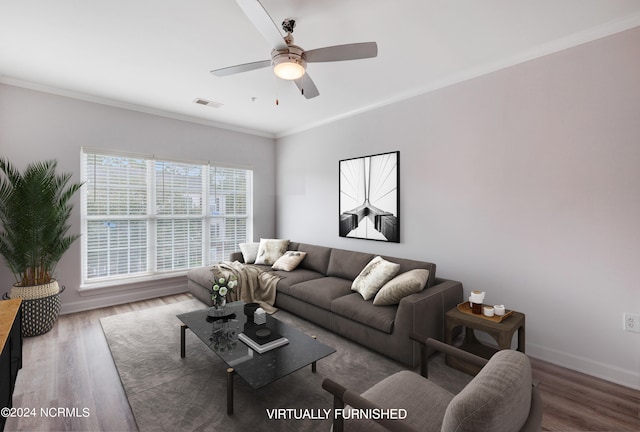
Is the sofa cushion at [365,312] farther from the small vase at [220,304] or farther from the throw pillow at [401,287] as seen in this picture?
the small vase at [220,304]

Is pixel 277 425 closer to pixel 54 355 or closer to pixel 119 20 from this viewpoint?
pixel 54 355

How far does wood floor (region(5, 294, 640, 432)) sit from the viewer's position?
6.24 feet

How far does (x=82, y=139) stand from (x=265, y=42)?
2.99 metres

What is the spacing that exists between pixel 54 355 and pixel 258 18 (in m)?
3.40

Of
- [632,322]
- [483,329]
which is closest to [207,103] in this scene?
[483,329]

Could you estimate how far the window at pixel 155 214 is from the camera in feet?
13.2

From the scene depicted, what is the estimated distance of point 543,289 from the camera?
270cm

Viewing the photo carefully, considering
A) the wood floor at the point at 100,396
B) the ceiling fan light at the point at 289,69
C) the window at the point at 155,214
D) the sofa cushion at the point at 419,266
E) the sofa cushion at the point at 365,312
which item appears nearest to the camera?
the wood floor at the point at 100,396

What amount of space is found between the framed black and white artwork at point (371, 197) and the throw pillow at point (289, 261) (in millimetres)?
733

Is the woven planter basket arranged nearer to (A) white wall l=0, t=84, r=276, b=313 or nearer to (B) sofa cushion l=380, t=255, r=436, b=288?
(A) white wall l=0, t=84, r=276, b=313

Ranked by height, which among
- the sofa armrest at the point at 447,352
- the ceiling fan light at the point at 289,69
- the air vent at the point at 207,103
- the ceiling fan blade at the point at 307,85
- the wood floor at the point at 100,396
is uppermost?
the air vent at the point at 207,103

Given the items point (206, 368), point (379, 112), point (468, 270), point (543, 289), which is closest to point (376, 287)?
point (468, 270)

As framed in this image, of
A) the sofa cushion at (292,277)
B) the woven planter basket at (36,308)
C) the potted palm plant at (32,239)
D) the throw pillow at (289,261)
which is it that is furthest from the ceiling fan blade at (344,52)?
the woven planter basket at (36,308)

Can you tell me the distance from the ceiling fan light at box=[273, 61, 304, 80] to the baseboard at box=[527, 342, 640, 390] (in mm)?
3197
